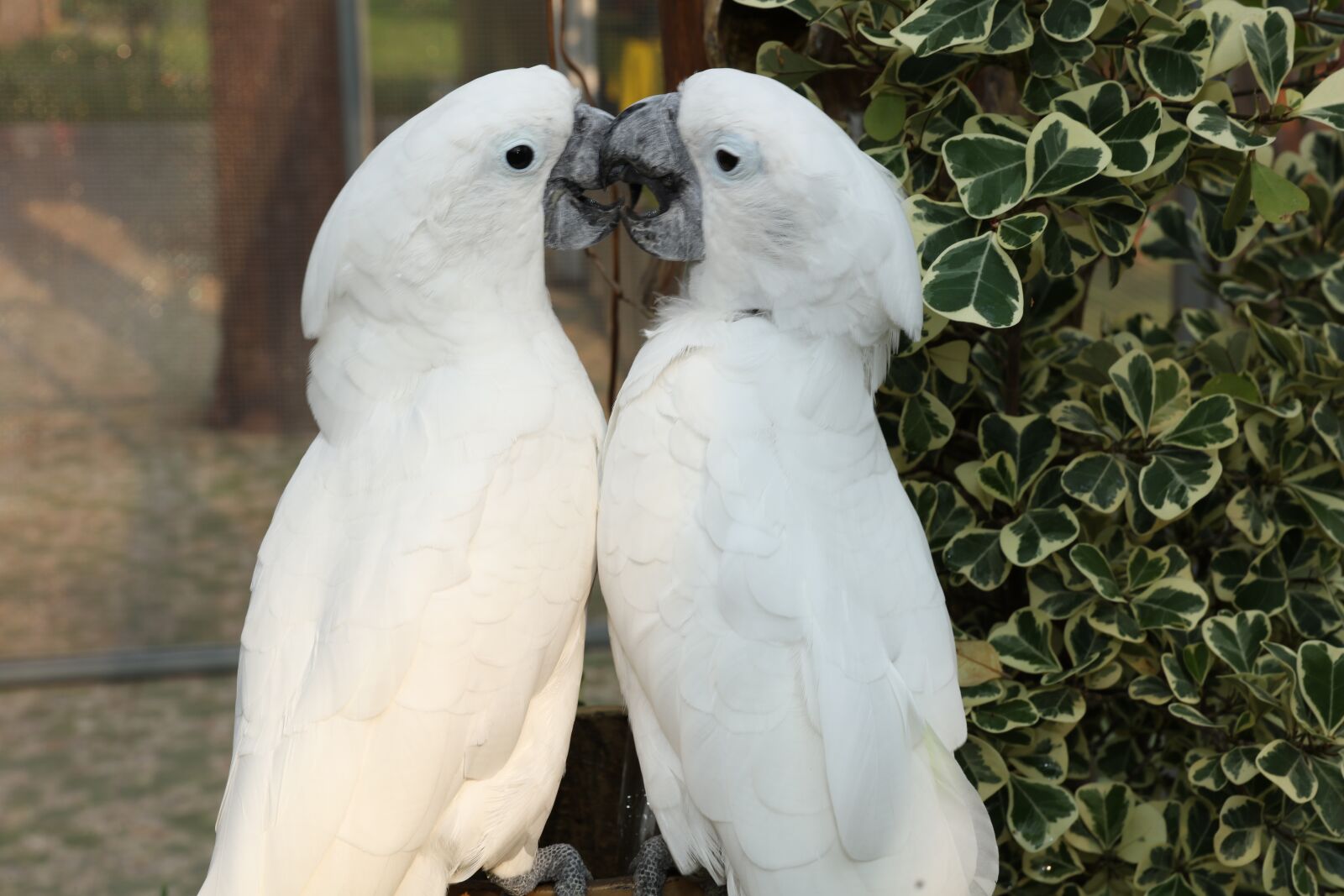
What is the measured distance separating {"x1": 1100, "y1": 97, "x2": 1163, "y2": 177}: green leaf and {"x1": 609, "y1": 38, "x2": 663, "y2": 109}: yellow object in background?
52.5 inches

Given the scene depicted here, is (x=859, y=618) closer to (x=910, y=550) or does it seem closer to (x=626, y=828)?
(x=910, y=550)

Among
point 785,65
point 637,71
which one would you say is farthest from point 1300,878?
point 637,71

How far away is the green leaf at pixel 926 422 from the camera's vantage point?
135cm

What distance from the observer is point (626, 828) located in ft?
4.61

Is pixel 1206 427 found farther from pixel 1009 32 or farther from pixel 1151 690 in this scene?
pixel 1009 32

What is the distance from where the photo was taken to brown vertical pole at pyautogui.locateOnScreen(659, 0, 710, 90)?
55.6 inches

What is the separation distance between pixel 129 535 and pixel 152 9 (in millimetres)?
1202

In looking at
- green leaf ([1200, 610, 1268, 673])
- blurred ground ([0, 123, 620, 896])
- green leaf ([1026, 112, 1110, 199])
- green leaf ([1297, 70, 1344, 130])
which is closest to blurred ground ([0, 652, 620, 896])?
blurred ground ([0, 123, 620, 896])

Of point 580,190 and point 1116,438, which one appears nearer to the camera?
point 580,190

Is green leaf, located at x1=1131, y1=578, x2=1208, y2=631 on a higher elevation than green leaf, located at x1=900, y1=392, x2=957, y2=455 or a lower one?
lower

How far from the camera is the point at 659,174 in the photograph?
3.75ft

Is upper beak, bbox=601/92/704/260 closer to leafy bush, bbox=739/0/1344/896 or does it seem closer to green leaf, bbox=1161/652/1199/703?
leafy bush, bbox=739/0/1344/896

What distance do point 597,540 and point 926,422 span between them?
448mm

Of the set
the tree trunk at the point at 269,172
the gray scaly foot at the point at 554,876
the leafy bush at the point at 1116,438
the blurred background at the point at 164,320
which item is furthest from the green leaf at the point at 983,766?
the tree trunk at the point at 269,172
